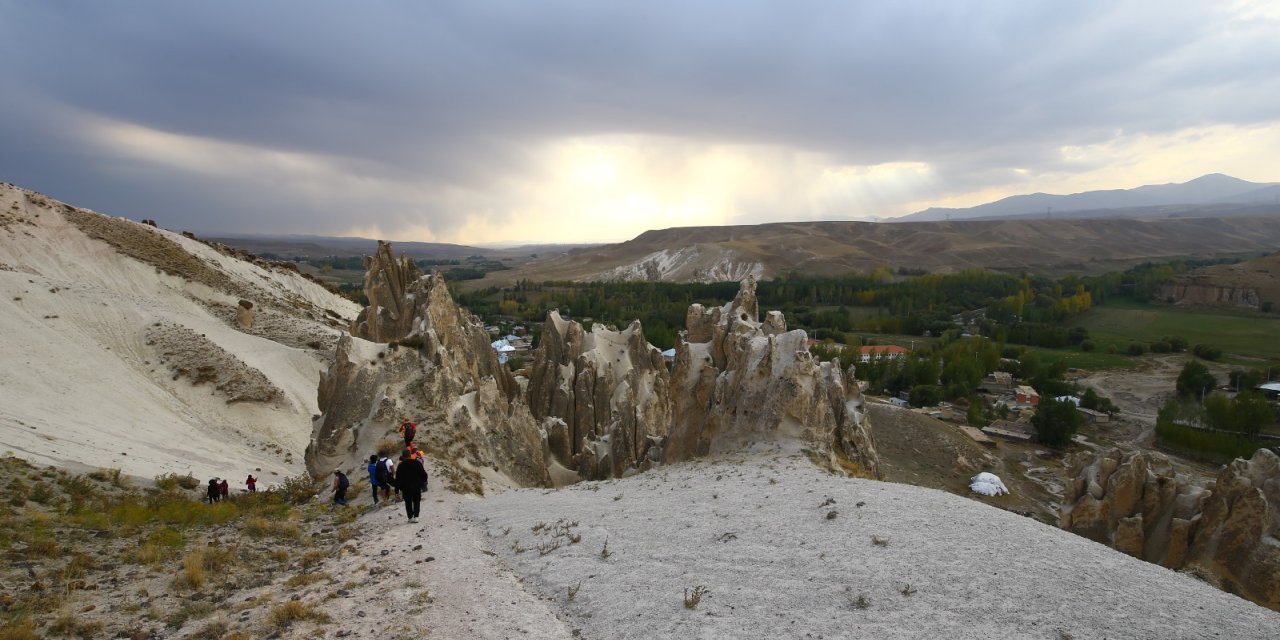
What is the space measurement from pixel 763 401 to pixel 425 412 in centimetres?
870

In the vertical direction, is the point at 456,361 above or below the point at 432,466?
above

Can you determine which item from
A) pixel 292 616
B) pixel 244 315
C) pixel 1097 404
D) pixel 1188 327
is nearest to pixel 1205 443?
pixel 1097 404

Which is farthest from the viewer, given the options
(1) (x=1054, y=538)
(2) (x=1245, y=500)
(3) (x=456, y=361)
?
(3) (x=456, y=361)

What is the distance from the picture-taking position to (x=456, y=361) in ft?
69.8

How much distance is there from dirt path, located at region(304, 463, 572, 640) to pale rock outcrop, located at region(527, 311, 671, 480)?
1294cm

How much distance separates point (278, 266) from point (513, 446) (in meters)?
45.0

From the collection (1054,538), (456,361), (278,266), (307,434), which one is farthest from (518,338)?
(1054,538)

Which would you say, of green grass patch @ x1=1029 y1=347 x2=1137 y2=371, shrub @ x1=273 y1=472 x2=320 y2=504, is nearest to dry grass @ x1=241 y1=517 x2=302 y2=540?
shrub @ x1=273 y1=472 x2=320 y2=504

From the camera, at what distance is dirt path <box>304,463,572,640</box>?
6.59m

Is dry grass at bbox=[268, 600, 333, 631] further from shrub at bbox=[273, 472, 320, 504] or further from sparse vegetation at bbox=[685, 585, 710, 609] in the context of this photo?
shrub at bbox=[273, 472, 320, 504]

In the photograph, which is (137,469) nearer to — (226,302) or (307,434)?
(307,434)

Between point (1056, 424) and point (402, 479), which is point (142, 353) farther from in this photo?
point (1056, 424)

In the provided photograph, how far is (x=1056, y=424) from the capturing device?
4428 cm

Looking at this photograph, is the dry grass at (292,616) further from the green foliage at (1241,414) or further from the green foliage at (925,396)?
the green foliage at (1241,414)
